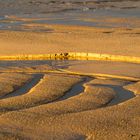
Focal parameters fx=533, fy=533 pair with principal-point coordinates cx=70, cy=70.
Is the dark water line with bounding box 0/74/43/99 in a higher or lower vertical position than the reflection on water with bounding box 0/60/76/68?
higher

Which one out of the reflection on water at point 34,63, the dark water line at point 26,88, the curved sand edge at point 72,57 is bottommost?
the reflection on water at point 34,63

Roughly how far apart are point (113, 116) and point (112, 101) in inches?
19.5

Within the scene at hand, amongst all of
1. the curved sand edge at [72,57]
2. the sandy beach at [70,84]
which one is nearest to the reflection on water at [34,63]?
the sandy beach at [70,84]

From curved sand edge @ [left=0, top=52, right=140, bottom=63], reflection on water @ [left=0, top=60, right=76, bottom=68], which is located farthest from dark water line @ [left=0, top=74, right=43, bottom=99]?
curved sand edge @ [left=0, top=52, right=140, bottom=63]

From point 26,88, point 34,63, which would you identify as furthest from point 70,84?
point 34,63

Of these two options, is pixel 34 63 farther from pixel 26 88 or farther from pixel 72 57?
pixel 26 88

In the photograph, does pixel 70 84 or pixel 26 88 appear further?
pixel 70 84

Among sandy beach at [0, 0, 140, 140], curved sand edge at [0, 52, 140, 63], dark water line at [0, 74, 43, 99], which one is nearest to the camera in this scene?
sandy beach at [0, 0, 140, 140]

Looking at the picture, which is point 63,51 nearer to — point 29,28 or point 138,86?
point 138,86

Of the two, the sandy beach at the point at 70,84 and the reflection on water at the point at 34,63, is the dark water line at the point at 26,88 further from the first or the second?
the reflection on water at the point at 34,63

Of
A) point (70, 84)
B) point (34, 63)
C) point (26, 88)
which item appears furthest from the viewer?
Answer: point (34, 63)

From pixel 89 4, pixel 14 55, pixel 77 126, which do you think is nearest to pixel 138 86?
pixel 77 126

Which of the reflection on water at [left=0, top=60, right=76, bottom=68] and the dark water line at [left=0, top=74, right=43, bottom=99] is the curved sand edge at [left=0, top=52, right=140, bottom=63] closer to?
the reflection on water at [left=0, top=60, right=76, bottom=68]

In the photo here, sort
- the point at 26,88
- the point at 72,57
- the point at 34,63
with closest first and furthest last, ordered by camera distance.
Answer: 1. the point at 26,88
2. the point at 34,63
3. the point at 72,57
